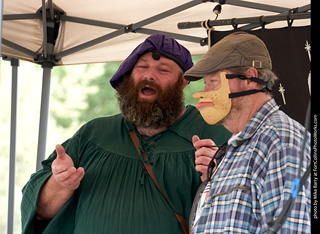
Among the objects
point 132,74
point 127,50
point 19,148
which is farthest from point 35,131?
point 132,74

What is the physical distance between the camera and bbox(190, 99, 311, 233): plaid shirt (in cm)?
158

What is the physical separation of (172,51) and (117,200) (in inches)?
38.1

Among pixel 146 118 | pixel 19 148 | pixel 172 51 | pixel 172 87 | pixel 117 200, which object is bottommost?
pixel 19 148

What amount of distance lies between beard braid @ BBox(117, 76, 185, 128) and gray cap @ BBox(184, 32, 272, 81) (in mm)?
1086

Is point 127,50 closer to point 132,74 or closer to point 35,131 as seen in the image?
point 132,74

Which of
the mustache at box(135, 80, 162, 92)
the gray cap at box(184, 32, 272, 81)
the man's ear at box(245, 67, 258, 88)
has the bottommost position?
the mustache at box(135, 80, 162, 92)

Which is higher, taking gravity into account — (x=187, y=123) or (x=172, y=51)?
(x=172, y=51)

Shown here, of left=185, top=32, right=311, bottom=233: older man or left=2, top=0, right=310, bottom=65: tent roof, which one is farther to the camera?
left=2, top=0, right=310, bottom=65: tent roof

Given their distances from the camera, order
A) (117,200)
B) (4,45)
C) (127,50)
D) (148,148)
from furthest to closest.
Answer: (127,50), (4,45), (148,148), (117,200)

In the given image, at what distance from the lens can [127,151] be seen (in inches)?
118

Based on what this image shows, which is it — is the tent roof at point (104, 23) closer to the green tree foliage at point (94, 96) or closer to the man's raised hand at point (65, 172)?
the man's raised hand at point (65, 172)

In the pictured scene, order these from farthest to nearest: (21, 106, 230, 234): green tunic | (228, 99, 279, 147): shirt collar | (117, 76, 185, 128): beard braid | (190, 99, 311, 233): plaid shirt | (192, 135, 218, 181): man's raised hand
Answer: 1. (117, 76, 185, 128): beard braid
2. (21, 106, 230, 234): green tunic
3. (192, 135, 218, 181): man's raised hand
4. (228, 99, 279, 147): shirt collar
5. (190, 99, 311, 233): plaid shirt

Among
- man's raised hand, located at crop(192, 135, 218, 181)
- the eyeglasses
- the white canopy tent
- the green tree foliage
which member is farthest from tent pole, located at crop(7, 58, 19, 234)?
the green tree foliage

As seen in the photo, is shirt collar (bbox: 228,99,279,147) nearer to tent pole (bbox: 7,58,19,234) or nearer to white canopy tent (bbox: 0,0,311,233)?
white canopy tent (bbox: 0,0,311,233)
